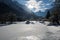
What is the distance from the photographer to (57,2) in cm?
10588

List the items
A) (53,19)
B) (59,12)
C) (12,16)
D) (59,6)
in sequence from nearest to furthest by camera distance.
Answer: (53,19)
(59,12)
(59,6)
(12,16)

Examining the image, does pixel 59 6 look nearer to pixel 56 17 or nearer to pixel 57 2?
pixel 57 2

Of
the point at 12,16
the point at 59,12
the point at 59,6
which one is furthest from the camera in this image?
the point at 12,16

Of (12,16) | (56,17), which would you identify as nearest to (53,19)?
(56,17)

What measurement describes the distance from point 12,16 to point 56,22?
63127 millimetres

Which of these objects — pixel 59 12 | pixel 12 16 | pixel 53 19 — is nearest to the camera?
pixel 53 19

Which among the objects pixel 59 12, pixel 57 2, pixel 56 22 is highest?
pixel 57 2

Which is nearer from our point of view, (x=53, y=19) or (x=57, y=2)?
(x=53, y=19)

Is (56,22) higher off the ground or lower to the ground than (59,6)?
lower

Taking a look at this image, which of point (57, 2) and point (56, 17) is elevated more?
point (57, 2)

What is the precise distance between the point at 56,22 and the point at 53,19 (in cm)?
382

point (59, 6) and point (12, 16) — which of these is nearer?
point (59, 6)

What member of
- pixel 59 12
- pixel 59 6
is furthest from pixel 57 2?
pixel 59 12

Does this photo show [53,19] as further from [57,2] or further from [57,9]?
[57,2]
